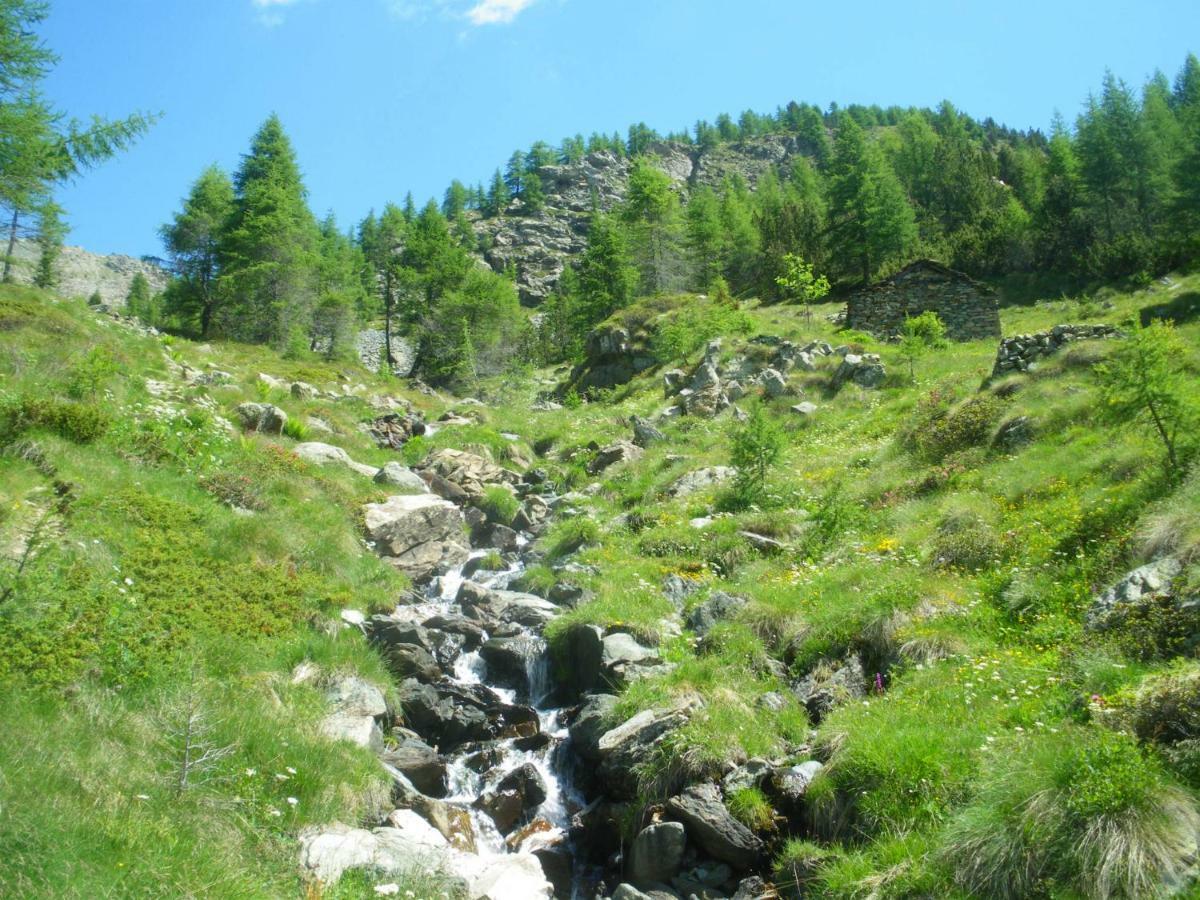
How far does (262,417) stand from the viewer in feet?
61.4

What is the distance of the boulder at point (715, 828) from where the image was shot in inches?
275

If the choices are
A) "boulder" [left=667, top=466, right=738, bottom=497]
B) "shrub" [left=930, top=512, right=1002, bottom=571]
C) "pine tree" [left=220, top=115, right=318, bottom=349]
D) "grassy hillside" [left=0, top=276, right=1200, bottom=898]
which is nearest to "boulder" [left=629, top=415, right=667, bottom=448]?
"boulder" [left=667, top=466, right=738, bottom=497]

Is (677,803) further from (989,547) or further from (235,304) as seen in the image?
(235,304)

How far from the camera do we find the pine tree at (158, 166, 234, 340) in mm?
37969

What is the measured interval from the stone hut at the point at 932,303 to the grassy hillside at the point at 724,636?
16.7 meters

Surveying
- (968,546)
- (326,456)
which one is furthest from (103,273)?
(968,546)

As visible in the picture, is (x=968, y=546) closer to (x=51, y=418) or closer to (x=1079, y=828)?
(x=1079, y=828)

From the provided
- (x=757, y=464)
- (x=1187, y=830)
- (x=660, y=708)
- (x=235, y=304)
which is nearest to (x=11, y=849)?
(x=660, y=708)

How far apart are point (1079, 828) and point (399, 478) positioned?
1640 cm

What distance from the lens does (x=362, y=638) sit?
11.0m

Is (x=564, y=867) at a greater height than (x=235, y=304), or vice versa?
A: (x=235, y=304)

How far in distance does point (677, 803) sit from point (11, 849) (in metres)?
5.39

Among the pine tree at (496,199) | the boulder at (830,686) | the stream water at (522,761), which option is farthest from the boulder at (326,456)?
the pine tree at (496,199)

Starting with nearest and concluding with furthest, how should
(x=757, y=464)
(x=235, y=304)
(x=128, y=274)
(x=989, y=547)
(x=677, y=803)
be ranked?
1. (x=677, y=803)
2. (x=989, y=547)
3. (x=757, y=464)
4. (x=235, y=304)
5. (x=128, y=274)
